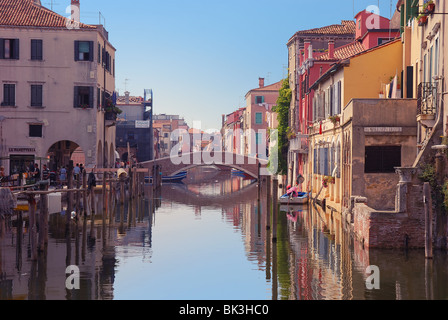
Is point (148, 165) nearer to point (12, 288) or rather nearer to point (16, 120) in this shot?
point (16, 120)

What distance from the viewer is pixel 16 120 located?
3553cm

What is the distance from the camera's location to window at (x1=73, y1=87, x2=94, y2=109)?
119 ft

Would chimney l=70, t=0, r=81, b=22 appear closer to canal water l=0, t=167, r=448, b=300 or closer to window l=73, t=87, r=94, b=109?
window l=73, t=87, r=94, b=109

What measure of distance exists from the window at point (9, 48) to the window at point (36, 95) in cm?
178

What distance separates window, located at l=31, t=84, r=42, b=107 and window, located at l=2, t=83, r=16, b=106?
92 centimetres

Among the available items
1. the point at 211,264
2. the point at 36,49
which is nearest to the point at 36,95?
the point at 36,49

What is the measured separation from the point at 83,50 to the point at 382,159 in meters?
20.1

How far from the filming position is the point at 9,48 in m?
35.4

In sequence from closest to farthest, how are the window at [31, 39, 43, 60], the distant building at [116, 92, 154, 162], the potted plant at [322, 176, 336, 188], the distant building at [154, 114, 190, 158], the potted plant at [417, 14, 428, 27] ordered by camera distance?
the potted plant at [417, 14, 428, 27] < the potted plant at [322, 176, 336, 188] < the window at [31, 39, 43, 60] < the distant building at [116, 92, 154, 162] < the distant building at [154, 114, 190, 158]

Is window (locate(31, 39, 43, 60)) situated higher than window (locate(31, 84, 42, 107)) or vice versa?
window (locate(31, 39, 43, 60))

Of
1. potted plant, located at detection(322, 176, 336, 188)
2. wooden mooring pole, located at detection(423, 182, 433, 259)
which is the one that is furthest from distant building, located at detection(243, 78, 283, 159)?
wooden mooring pole, located at detection(423, 182, 433, 259)

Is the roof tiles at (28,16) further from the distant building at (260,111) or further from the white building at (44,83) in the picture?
the distant building at (260,111)

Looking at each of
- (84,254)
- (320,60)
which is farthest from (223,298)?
(320,60)

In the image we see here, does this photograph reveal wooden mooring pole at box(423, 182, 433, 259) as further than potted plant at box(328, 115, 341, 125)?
No
